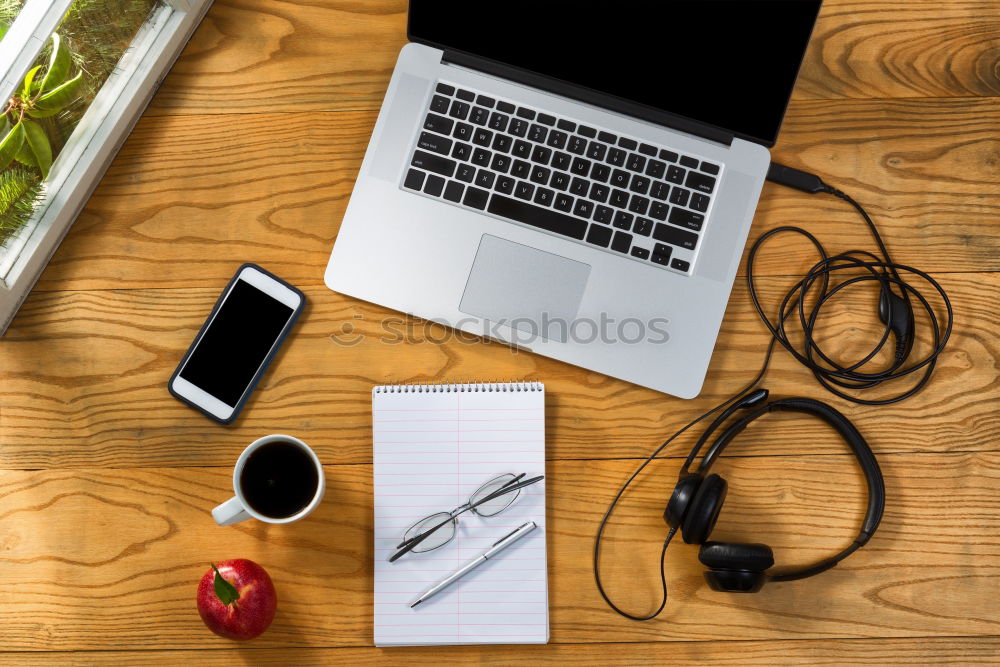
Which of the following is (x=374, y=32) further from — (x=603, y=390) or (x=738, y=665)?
(x=738, y=665)

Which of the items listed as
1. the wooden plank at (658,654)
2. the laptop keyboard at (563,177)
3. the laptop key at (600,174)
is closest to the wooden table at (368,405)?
the wooden plank at (658,654)

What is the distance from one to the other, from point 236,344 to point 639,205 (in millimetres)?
510

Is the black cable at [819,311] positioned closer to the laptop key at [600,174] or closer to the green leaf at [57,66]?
the laptop key at [600,174]

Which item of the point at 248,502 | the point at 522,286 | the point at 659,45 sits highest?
the point at 659,45

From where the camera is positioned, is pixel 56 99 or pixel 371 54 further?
pixel 371 54

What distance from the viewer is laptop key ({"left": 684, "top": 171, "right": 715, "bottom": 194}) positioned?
0.86m

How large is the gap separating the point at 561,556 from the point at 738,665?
0.24 metres

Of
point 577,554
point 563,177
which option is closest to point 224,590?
point 577,554

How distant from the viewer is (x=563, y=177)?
868mm

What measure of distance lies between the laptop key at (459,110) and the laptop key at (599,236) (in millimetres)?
206

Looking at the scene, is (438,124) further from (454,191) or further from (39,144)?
(39,144)

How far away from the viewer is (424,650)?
0.84 meters

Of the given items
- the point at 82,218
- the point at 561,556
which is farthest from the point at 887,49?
the point at 82,218

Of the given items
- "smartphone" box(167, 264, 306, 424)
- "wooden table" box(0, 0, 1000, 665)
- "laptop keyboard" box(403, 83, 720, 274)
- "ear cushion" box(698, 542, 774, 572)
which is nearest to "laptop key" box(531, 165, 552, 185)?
"laptop keyboard" box(403, 83, 720, 274)
